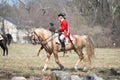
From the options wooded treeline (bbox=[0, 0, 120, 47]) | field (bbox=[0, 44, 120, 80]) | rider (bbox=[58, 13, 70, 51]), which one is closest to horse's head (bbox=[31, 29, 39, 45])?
rider (bbox=[58, 13, 70, 51])

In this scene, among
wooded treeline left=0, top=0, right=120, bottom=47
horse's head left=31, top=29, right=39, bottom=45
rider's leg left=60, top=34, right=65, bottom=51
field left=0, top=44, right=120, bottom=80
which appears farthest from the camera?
wooded treeline left=0, top=0, right=120, bottom=47

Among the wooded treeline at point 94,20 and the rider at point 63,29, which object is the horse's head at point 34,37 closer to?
the rider at point 63,29

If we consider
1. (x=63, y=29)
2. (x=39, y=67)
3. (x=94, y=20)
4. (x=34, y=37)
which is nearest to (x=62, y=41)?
(x=63, y=29)

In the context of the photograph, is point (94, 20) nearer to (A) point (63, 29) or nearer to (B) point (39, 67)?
(B) point (39, 67)

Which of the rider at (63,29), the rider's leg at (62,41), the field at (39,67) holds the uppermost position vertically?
the rider at (63,29)

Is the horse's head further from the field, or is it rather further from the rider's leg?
the field

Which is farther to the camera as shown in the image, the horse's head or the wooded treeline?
the wooded treeline

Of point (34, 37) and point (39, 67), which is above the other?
point (34, 37)

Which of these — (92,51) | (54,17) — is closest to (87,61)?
(92,51)

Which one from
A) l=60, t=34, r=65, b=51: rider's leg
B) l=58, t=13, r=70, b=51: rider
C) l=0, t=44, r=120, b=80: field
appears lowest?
l=0, t=44, r=120, b=80: field

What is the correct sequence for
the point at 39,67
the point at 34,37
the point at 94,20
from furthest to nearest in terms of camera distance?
the point at 94,20
the point at 39,67
the point at 34,37

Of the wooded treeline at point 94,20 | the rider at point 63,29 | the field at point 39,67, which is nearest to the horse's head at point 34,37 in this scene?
the rider at point 63,29

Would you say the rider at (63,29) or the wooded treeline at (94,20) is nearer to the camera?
the rider at (63,29)

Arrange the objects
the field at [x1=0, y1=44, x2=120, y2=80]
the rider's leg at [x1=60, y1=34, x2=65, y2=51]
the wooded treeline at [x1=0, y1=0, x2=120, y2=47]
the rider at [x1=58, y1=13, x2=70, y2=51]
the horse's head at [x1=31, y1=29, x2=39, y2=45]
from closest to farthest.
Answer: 1. the field at [x1=0, y1=44, x2=120, y2=80]
2. the rider at [x1=58, y1=13, x2=70, y2=51]
3. the rider's leg at [x1=60, y1=34, x2=65, y2=51]
4. the horse's head at [x1=31, y1=29, x2=39, y2=45]
5. the wooded treeline at [x1=0, y1=0, x2=120, y2=47]
